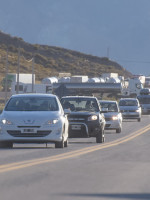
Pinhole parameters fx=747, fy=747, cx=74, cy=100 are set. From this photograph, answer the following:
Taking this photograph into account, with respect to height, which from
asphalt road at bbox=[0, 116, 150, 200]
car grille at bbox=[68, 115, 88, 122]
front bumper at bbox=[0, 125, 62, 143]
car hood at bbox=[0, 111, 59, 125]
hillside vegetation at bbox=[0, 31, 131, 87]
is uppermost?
hillside vegetation at bbox=[0, 31, 131, 87]

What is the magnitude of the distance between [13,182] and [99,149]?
9.32 meters

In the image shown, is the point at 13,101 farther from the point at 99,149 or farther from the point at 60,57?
the point at 60,57

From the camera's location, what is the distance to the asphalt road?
1068cm

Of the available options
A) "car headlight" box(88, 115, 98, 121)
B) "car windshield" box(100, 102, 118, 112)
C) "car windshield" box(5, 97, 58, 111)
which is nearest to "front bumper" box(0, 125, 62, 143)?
"car windshield" box(5, 97, 58, 111)

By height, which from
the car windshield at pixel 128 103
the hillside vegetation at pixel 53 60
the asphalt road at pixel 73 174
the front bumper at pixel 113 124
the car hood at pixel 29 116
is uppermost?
the hillside vegetation at pixel 53 60

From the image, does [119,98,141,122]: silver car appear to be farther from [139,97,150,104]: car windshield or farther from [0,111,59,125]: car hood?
[0,111,59,125]: car hood

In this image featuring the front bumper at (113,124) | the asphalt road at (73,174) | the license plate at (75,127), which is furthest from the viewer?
the front bumper at (113,124)

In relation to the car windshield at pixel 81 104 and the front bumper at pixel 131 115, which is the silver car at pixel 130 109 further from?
the car windshield at pixel 81 104

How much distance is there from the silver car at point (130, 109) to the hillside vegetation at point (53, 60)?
88.3 meters

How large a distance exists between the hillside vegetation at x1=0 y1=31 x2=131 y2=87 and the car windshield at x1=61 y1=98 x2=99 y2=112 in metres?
114

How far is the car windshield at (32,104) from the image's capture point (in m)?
21.6

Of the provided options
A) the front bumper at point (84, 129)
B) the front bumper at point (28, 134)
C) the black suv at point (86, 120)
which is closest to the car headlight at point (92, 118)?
the black suv at point (86, 120)

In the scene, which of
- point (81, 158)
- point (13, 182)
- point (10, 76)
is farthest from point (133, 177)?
point (10, 76)

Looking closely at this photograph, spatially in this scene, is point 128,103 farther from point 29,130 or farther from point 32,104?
point 29,130
